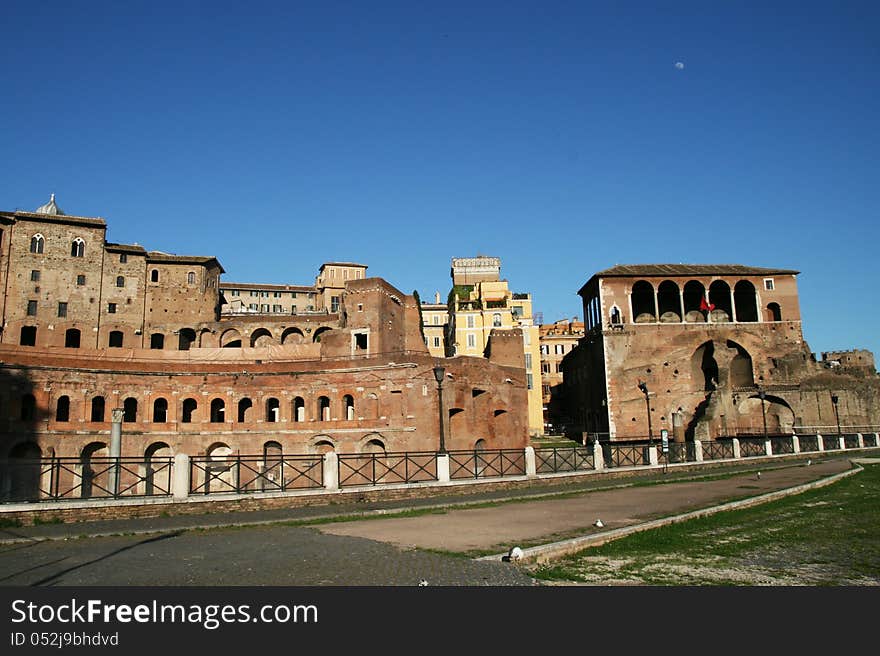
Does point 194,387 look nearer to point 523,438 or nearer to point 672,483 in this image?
point 523,438

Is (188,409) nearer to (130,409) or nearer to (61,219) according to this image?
(130,409)

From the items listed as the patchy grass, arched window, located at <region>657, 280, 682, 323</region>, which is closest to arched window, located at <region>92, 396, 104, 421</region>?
the patchy grass

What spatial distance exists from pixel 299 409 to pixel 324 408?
96.5 inches

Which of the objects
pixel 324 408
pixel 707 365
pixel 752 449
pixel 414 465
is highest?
pixel 707 365

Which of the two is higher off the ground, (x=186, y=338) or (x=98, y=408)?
(x=186, y=338)

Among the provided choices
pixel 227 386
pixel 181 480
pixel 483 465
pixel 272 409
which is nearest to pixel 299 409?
pixel 272 409

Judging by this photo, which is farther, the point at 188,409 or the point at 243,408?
the point at 243,408

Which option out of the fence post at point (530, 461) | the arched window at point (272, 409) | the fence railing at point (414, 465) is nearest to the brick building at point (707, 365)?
the fence railing at point (414, 465)

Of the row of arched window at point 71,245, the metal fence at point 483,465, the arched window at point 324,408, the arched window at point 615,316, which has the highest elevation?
the row of arched window at point 71,245

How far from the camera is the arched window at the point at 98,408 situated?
41.3 metres

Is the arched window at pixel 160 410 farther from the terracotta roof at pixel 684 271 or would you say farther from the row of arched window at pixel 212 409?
the terracotta roof at pixel 684 271

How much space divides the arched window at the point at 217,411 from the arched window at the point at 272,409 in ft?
9.23

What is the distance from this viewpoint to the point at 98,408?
136 feet

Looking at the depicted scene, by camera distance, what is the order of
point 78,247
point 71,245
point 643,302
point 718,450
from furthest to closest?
point 643,302 → point 78,247 → point 71,245 → point 718,450
